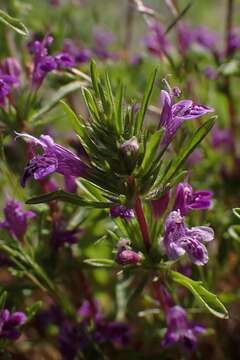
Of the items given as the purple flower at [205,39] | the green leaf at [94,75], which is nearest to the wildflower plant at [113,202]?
the green leaf at [94,75]

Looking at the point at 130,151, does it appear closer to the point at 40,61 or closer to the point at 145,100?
the point at 145,100

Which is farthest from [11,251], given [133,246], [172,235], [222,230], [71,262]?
[222,230]

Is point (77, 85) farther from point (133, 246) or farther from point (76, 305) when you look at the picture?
point (76, 305)

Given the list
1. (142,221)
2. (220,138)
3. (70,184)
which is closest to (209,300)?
(142,221)

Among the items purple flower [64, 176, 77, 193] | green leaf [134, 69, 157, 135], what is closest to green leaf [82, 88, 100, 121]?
green leaf [134, 69, 157, 135]

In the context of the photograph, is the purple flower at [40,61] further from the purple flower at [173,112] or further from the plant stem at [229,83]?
the plant stem at [229,83]

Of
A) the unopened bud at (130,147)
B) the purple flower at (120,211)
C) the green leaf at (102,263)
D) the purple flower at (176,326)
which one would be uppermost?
the unopened bud at (130,147)
